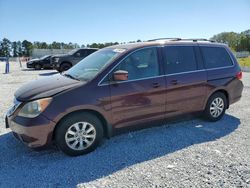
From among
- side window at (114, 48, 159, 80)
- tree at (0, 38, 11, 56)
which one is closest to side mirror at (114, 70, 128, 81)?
side window at (114, 48, 159, 80)

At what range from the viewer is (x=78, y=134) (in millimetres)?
3842

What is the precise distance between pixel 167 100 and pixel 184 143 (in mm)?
842

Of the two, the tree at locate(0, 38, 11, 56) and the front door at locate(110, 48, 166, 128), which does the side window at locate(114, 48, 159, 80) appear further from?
the tree at locate(0, 38, 11, 56)

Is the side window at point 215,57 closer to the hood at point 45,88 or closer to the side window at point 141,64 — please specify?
the side window at point 141,64

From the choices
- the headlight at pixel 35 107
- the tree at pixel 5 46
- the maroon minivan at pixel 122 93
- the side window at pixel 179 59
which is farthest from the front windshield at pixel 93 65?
the tree at pixel 5 46

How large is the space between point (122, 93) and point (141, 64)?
0.70m

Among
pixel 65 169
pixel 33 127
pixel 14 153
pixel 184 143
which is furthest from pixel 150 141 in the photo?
pixel 14 153

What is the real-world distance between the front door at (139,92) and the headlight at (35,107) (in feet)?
3.44

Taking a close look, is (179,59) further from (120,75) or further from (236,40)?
(236,40)

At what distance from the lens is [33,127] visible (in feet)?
11.6

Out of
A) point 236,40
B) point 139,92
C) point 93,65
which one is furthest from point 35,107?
point 236,40

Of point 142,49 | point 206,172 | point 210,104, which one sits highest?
point 142,49

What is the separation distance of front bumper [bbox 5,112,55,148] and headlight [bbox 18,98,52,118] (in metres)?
0.07

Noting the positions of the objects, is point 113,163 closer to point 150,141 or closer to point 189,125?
point 150,141
